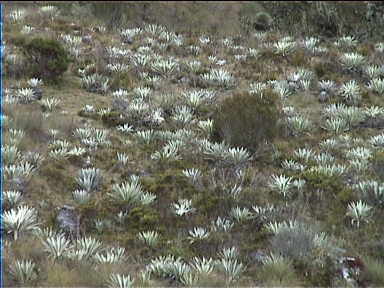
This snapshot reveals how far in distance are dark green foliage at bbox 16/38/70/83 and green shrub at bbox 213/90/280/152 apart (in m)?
4.03

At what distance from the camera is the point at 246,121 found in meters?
10.0

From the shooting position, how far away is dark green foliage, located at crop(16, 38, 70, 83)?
511 inches

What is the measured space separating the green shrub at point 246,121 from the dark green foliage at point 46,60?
4.03m

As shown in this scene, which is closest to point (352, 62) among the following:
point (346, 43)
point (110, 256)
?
point (346, 43)

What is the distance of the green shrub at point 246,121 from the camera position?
993cm

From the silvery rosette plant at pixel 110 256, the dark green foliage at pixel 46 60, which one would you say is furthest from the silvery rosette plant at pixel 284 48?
the silvery rosette plant at pixel 110 256

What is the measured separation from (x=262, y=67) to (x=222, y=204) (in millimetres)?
7073

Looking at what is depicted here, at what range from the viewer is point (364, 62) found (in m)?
14.7

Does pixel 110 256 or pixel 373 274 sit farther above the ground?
pixel 110 256

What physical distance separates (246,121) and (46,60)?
514cm

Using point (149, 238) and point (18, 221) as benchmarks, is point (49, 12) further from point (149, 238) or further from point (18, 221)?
point (149, 238)

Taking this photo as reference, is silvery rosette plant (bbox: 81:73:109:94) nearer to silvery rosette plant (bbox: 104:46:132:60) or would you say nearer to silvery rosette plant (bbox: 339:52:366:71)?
silvery rosette plant (bbox: 104:46:132:60)

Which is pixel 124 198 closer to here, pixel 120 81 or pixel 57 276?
pixel 57 276

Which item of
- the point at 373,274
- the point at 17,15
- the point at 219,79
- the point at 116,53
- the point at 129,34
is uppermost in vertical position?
the point at 17,15
